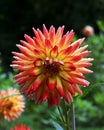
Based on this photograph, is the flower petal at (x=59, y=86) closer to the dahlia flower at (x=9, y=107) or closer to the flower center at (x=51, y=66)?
the flower center at (x=51, y=66)

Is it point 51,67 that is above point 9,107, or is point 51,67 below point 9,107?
above

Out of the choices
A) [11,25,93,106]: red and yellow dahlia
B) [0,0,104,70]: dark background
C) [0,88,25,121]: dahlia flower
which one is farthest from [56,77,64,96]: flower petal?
[0,0,104,70]: dark background

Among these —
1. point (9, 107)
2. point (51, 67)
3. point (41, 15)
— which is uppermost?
point (41, 15)

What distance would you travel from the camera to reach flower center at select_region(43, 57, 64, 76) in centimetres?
168

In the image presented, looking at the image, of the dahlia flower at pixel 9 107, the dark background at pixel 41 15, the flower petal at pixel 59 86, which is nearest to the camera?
the flower petal at pixel 59 86

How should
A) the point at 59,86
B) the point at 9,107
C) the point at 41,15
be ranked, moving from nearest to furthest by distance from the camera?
the point at 59,86 < the point at 9,107 < the point at 41,15

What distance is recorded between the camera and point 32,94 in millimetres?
1651

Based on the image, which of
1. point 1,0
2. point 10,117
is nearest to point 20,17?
point 1,0

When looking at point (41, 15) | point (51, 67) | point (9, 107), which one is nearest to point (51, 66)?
point (51, 67)

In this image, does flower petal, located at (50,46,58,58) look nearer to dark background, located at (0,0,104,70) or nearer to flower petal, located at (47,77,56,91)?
flower petal, located at (47,77,56,91)

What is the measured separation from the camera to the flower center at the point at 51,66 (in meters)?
1.68

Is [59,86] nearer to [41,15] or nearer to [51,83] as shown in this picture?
[51,83]

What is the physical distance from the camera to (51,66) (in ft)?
5.51

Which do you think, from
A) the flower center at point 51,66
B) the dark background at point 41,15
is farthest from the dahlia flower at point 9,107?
the dark background at point 41,15
